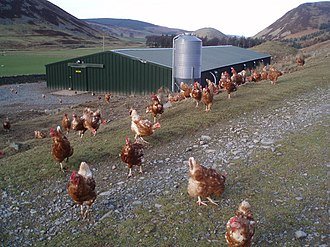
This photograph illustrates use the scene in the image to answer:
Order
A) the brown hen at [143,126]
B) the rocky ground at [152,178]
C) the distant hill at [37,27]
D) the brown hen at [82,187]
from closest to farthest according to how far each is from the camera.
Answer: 1. the brown hen at [82,187]
2. the rocky ground at [152,178]
3. the brown hen at [143,126]
4. the distant hill at [37,27]

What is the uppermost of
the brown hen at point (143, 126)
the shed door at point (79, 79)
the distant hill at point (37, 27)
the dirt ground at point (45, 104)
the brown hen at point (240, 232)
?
the distant hill at point (37, 27)

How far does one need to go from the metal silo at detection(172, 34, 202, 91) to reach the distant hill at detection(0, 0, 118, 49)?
77235mm

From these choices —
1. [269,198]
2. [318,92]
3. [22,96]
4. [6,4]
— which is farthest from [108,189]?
[6,4]

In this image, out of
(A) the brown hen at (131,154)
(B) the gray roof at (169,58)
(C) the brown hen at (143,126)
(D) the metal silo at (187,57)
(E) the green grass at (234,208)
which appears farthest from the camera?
(B) the gray roof at (169,58)

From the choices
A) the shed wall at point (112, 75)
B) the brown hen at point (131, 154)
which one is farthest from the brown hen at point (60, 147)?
the shed wall at point (112, 75)

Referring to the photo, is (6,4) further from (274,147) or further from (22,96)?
(274,147)

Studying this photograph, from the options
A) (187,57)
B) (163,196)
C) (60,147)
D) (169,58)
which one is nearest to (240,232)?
(163,196)

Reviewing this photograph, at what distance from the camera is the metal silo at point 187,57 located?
79.7 feet

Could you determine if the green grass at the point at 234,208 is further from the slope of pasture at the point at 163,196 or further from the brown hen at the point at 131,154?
the brown hen at the point at 131,154

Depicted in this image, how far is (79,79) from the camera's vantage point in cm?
3672

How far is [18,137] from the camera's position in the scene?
58.8 feet

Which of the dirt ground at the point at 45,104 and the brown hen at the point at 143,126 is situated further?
the dirt ground at the point at 45,104

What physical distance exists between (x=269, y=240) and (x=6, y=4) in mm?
152554

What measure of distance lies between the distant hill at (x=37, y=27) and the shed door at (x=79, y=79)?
202 ft
